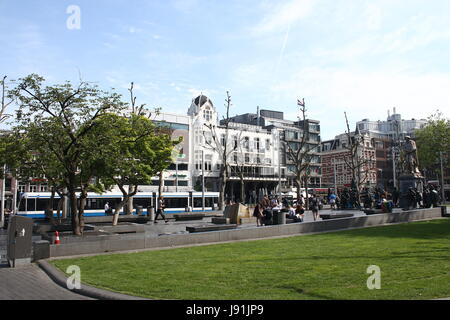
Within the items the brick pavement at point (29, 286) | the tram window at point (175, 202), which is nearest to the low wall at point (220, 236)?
the brick pavement at point (29, 286)

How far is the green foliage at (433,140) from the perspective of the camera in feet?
204

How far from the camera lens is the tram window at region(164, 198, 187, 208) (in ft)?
148

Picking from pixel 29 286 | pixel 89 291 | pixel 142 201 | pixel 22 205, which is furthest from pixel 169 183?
pixel 89 291

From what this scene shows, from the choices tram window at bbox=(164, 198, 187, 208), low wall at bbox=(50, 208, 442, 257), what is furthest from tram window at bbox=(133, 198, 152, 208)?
low wall at bbox=(50, 208, 442, 257)

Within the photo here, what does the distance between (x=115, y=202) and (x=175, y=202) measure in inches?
278

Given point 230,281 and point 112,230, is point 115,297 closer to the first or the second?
point 230,281

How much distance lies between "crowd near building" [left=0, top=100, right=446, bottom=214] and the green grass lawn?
4123 cm

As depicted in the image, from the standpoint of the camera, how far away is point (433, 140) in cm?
6378

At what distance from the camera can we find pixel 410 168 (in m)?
29.4

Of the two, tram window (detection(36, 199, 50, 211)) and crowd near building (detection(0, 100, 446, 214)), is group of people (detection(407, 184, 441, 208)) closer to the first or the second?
crowd near building (detection(0, 100, 446, 214))

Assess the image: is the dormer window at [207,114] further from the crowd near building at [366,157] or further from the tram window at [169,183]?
the crowd near building at [366,157]

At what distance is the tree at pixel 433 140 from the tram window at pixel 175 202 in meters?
41.9

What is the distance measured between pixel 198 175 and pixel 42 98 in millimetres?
55758

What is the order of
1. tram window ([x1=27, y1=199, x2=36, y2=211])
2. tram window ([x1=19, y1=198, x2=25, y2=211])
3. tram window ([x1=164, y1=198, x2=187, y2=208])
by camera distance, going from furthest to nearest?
tram window ([x1=164, y1=198, x2=187, y2=208]) < tram window ([x1=27, y1=199, x2=36, y2=211]) < tram window ([x1=19, y1=198, x2=25, y2=211])
